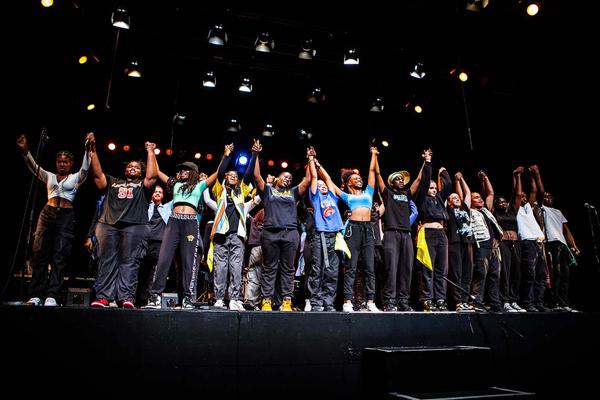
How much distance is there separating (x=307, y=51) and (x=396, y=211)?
3.86 m

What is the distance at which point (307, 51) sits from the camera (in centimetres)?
793

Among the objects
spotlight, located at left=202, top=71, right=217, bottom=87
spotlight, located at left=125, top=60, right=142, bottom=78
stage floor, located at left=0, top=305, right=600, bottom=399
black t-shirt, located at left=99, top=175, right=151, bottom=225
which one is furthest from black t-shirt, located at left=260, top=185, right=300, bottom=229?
spotlight, located at left=125, top=60, right=142, bottom=78

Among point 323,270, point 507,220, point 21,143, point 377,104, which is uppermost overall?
point 377,104

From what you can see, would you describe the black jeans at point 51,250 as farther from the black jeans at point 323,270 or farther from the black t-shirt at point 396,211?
the black t-shirt at point 396,211

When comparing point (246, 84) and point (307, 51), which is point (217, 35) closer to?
point (246, 84)

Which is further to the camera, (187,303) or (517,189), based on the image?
(517,189)

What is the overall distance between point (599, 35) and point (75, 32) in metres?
9.31

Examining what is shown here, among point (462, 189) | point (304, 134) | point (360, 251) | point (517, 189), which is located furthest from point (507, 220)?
point (304, 134)

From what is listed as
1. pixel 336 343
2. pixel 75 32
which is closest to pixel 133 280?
pixel 336 343

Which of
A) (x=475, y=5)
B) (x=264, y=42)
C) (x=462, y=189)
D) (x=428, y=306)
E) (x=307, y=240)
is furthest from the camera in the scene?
(x=264, y=42)

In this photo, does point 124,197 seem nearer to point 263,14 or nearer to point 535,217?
point 263,14

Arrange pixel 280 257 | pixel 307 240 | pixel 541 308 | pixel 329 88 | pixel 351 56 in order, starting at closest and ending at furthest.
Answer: pixel 280 257
pixel 307 240
pixel 541 308
pixel 351 56
pixel 329 88

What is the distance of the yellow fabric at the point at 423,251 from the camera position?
240 inches

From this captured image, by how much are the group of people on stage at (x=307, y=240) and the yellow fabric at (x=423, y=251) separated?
0.06ft
